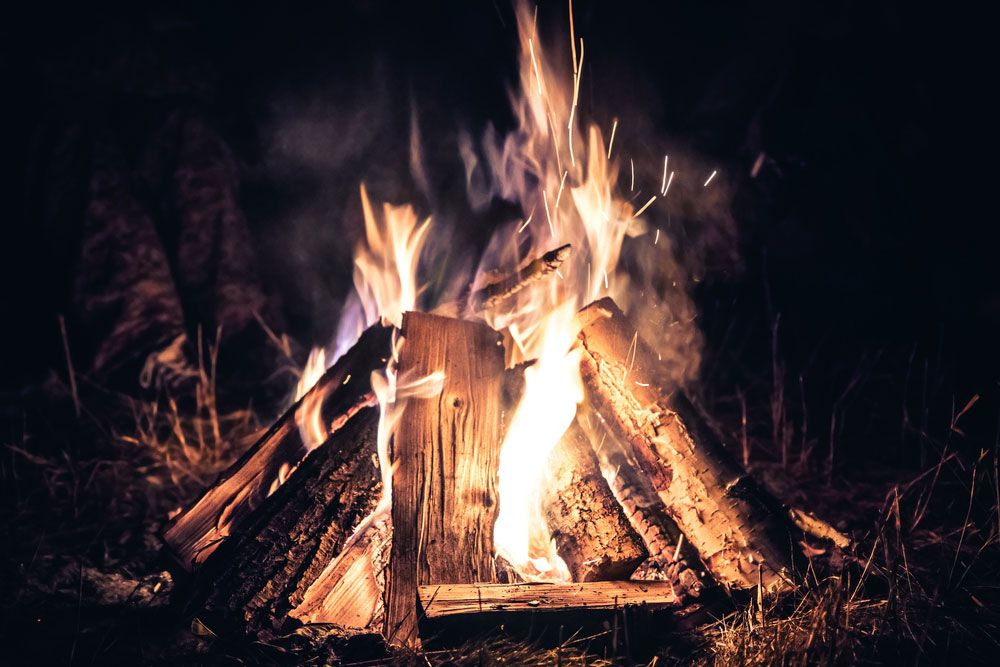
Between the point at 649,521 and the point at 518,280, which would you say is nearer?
the point at 649,521

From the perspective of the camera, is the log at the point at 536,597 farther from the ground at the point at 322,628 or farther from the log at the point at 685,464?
the log at the point at 685,464

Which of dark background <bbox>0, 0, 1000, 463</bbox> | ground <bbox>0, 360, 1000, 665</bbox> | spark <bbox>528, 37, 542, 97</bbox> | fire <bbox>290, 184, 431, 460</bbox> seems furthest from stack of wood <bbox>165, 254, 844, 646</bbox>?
dark background <bbox>0, 0, 1000, 463</bbox>

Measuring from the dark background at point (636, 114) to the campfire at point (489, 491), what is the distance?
209cm

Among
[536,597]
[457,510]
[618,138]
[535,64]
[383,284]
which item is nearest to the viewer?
[536,597]

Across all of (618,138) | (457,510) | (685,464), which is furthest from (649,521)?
(618,138)

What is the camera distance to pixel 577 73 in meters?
4.32

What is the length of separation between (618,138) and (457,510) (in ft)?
11.7

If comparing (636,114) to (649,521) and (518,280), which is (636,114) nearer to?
(518,280)

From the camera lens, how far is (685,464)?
7.14 feet

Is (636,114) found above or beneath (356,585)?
above

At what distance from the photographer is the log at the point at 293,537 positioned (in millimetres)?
1878

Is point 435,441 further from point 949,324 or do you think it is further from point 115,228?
point 949,324

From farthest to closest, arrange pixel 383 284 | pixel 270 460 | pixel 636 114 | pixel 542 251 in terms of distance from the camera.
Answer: pixel 636 114
pixel 542 251
pixel 383 284
pixel 270 460

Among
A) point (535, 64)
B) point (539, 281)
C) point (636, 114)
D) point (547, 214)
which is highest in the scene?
point (535, 64)
